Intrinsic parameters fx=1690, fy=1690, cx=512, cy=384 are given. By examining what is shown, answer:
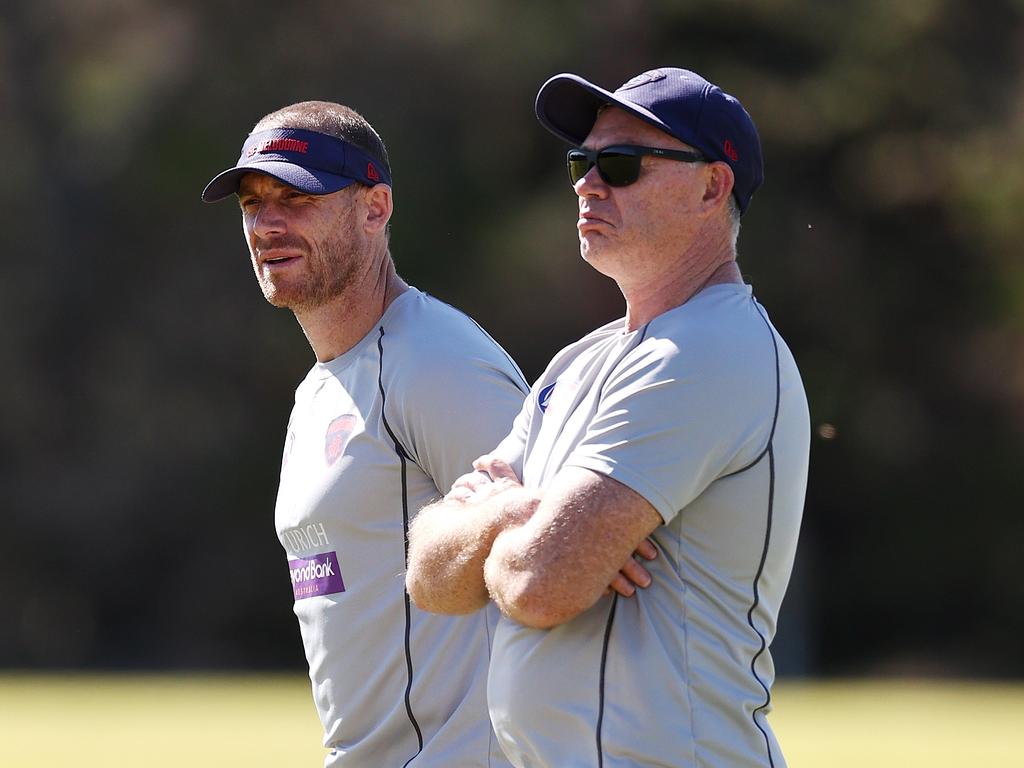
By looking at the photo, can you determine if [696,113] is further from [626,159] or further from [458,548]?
[458,548]

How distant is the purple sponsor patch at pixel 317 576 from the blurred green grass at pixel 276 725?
8881mm

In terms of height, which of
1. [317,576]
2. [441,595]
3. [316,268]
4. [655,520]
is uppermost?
[316,268]

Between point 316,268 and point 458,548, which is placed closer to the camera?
point 458,548

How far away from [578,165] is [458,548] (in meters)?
0.84

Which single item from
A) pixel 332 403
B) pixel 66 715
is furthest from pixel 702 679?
pixel 66 715

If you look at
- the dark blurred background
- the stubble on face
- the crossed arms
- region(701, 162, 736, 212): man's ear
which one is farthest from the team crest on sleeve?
the dark blurred background

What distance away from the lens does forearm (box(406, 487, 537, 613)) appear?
324 centimetres

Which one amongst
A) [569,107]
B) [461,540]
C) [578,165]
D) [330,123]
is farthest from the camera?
[330,123]

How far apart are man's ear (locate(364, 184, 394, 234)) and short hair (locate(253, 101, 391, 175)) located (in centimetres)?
9

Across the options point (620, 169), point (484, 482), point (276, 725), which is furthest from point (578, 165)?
point (276, 725)

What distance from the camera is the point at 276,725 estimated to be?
15312mm

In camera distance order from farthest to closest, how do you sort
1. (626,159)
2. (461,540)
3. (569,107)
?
(569,107) < (626,159) < (461,540)

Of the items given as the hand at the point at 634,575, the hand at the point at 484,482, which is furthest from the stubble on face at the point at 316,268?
the hand at the point at 634,575

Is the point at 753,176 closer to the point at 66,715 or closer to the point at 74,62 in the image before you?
the point at 66,715
